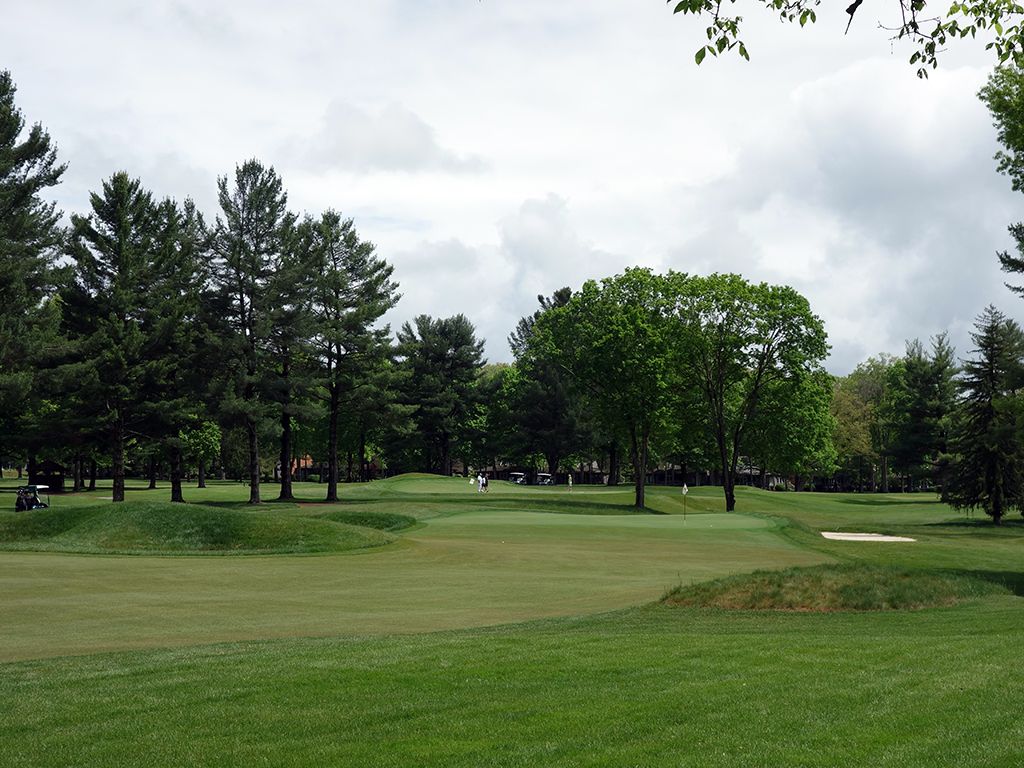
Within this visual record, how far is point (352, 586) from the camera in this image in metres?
27.1

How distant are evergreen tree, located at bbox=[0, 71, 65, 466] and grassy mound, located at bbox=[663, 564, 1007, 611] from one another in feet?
144

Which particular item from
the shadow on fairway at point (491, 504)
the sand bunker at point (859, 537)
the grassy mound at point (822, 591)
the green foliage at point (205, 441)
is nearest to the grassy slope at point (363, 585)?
the grassy mound at point (822, 591)

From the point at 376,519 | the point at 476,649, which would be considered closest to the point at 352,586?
the point at 476,649

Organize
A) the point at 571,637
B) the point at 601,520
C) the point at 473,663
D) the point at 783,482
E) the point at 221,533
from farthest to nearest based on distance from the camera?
the point at 783,482, the point at 601,520, the point at 221,533, the point at 571,637, the point at 473,663

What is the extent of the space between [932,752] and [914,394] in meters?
108

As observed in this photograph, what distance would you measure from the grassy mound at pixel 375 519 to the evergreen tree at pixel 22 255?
19092mm

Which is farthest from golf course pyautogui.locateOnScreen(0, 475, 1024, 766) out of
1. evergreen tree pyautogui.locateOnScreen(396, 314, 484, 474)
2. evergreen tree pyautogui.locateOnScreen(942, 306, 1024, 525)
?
evergreen tree pyautogui.locateOnScreen(396, 314, 484, 474)

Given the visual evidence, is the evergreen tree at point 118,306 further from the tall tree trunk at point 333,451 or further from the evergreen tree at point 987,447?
the evergreen tree at point 987,447

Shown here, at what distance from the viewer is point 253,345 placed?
70062mm

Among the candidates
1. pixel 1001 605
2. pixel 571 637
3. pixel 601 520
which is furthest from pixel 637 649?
pixel 601 520

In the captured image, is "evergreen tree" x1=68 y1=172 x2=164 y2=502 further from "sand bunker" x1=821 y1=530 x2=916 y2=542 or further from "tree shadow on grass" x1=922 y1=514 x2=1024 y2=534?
"tree shadow on grass" x1=922 y1=514 x2=1024 y2=534

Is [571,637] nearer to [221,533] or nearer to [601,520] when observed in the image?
[221,533]

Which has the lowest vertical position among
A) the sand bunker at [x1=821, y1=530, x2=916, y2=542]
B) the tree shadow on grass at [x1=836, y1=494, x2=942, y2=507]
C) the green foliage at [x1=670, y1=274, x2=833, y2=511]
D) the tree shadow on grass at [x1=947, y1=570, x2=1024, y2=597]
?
the tree shadow on grass at [x1=836, y1=494, x2=942, y2=507]

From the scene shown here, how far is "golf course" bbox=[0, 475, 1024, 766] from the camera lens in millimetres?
9406
